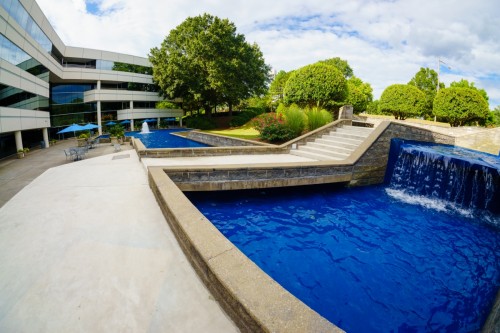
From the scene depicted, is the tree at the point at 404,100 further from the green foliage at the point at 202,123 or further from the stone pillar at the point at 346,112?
the stone pillar at the point at 346,112

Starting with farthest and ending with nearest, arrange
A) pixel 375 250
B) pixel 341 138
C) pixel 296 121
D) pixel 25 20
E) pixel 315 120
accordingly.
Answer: pixel 25 20
pixel 315 120
pixel 296 121
pixel 341 138
pixel 375 250

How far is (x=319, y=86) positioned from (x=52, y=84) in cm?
3239

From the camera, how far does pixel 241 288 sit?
96.5 inches

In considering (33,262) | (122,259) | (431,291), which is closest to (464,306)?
(431,291)

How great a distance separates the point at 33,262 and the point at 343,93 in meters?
27.4

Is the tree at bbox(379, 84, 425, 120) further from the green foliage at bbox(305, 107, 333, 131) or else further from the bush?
the bush

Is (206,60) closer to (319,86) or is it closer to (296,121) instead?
(319,86)

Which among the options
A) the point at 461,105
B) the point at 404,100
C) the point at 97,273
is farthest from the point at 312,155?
the point at 404,100

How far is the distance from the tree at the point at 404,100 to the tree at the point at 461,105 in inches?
159

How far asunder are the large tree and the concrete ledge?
29.3 m

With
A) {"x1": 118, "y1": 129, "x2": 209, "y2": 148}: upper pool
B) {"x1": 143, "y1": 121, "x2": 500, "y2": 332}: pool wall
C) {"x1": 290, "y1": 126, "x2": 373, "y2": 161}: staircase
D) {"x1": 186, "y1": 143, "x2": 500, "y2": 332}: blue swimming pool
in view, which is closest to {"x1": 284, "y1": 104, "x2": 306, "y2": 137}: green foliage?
{"x1": 290, "y1": 126, "x2": 373, "y2": 161}: staircase

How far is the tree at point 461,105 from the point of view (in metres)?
28.4

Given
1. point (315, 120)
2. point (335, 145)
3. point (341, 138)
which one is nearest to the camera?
point (335, 145)

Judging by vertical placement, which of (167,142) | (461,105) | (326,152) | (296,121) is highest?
(461,105)
